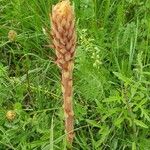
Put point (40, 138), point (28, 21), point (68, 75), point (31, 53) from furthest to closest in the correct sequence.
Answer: point (28, 21) → point (31, 53) → point (40, 138) → point (68, 75)

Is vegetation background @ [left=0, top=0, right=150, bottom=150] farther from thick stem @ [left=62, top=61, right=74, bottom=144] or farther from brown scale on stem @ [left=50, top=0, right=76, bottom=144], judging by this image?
brown scale on stem @ [left=50, top=0, right=76, bottom=144]

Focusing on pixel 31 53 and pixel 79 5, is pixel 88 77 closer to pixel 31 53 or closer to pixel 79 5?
pixel 31 53

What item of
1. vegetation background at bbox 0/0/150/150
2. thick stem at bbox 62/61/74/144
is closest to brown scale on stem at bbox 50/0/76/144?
thick stem at bbox 62/61/74/144

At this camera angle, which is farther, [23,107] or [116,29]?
[116,29]

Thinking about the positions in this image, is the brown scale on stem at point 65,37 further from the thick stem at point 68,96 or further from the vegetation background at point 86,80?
the vegetation background at point 86,80

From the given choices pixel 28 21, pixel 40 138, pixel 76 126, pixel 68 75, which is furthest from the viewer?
pixel 28 21

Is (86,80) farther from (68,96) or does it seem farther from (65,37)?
(65,37)

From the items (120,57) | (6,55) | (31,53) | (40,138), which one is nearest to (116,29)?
(120,57)
